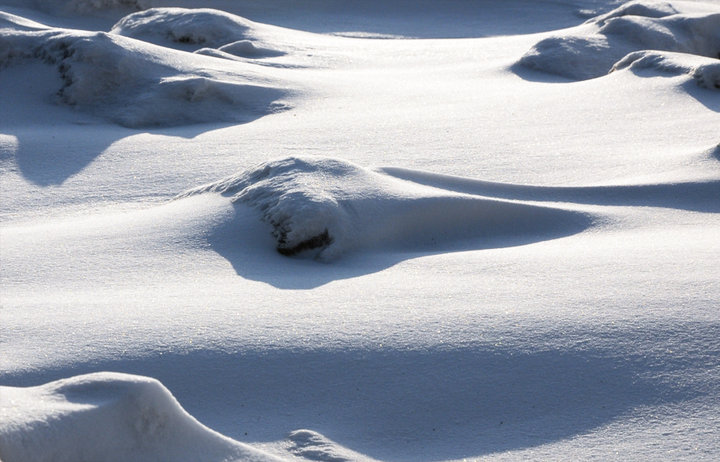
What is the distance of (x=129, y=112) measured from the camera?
471 centimetres

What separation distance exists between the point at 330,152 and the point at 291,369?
2.05m

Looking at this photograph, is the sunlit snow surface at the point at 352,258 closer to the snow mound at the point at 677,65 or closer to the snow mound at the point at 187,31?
the snow mound at the point at 677,65

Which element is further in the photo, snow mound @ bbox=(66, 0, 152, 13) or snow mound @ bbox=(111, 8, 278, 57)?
snow mound @ bbox=(66, 0, 152, 13)

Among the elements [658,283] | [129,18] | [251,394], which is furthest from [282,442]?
[129,18]

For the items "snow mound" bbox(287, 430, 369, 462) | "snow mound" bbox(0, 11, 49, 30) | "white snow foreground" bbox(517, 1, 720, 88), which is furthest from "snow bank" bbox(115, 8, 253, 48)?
"snow mound" bbox(287, 430, 369, 462)

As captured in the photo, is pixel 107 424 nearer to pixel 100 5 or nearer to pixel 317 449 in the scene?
pixel 317 449

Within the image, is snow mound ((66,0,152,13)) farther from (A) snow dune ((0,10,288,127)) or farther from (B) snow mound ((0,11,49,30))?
(A) snow dune ((0,10,288,127))

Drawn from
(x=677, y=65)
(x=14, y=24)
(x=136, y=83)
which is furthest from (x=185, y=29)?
(x=677, y=65)

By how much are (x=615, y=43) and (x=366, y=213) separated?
3.62 metres

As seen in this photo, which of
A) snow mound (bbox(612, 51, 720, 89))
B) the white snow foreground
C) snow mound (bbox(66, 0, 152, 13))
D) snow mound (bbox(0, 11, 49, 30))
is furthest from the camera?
snow mound (bbox(66, 0, 152, 13))

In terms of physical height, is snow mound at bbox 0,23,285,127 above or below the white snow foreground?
below

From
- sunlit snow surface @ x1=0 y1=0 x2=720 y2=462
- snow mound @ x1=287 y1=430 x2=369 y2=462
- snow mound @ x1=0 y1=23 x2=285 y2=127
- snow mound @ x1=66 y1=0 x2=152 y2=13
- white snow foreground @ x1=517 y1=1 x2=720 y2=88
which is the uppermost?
snow mound @ x1=66 y1=0 x2=152 y2=13

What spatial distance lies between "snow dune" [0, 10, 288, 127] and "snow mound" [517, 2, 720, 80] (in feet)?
5.44

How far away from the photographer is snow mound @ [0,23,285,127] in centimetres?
474
